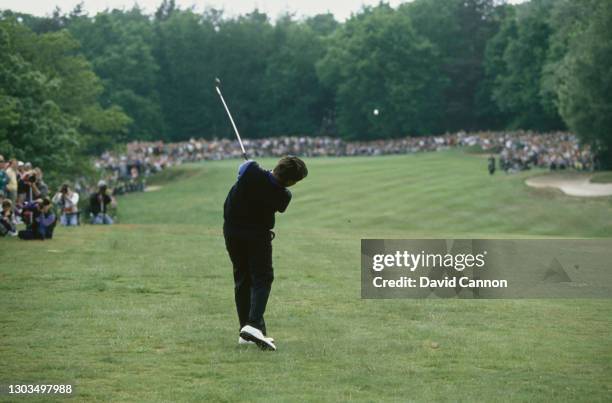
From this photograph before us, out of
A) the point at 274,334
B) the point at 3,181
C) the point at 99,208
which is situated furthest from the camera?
the point at 99,208

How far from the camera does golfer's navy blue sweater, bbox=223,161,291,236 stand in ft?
38.5

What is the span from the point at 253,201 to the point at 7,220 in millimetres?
15297

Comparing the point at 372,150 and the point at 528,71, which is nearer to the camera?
the point at 372,150

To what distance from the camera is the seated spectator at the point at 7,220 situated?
2542 centimetres

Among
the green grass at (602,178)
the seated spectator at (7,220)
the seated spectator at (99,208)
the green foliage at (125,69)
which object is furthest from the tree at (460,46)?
the seated spectator at (7,220)

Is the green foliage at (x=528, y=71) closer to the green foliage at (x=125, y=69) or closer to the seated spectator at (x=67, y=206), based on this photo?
the green foliage at (x=125, y=69)

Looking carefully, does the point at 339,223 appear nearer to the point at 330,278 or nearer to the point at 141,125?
the point at 330,278

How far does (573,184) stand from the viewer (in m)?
53.0

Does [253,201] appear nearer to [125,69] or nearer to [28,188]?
[28,188]

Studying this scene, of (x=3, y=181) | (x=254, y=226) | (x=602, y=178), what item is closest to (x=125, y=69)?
(x=602, y=178)

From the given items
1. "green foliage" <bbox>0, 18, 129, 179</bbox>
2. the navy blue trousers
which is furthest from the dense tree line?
the navy blue trousers

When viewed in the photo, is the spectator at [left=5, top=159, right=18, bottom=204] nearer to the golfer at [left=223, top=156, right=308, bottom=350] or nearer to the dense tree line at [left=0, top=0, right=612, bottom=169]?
the golfer at [left=223, top=156, right=308, bottom=350]

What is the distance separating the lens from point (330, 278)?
60.6 feet

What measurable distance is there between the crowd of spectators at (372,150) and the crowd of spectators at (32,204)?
1394 inches
